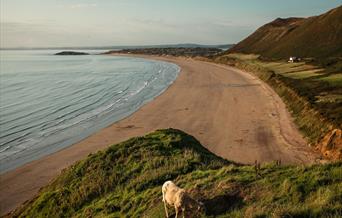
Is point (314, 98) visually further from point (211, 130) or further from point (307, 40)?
point (307, 40)

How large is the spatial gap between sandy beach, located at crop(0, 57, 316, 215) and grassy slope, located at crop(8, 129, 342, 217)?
16.1 feet

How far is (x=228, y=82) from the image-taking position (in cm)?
6256

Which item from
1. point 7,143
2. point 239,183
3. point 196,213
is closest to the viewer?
point 196,213

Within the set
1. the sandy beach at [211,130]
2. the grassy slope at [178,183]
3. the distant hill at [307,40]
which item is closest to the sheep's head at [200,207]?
the grassy slope at [178,183]

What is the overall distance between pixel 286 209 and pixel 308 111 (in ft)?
74.6

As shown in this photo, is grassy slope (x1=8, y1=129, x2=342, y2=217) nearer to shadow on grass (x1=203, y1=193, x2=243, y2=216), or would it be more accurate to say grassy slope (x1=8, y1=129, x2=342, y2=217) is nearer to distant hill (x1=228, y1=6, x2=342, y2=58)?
shadow on grass (x1=203, y1=193, x2=243, y2=216)

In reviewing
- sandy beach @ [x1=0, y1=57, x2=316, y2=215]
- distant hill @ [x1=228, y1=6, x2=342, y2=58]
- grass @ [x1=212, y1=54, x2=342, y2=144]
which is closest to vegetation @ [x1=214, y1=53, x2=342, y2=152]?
grass @ [x1=212, y1=54, x2=342, y2=144]

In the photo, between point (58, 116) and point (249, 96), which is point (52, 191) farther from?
point (249, 96)

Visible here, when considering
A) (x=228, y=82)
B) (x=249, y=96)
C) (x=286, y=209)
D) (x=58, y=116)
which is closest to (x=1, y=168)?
(x=58, y=116)

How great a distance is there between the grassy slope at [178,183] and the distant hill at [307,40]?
64268mm

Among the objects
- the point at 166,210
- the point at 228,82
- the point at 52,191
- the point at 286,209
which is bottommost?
the point at 228,82

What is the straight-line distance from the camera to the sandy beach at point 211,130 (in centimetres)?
2283

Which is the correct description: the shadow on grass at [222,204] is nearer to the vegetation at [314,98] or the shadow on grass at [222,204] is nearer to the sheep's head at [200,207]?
the sheep's head at [200,207]

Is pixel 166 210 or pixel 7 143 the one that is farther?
pixel 7 143
